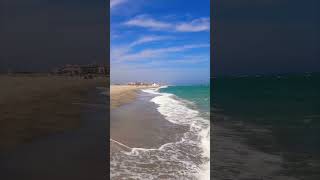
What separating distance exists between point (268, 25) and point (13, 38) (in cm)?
1116

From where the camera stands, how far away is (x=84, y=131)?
479 cm

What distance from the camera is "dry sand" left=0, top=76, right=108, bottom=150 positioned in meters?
4.61

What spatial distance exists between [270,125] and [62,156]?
6.92 m

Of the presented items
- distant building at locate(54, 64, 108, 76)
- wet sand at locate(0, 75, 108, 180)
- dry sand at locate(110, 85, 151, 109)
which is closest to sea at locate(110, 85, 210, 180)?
wet sand at locate(0, 75, 108, 180)

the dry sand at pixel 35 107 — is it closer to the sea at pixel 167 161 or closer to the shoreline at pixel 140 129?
the shoreline at pixel 140 129

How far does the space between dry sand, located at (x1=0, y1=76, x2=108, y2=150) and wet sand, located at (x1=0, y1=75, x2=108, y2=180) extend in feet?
0.64

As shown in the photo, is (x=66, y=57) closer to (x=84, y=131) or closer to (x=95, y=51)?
(x=95, y=51)

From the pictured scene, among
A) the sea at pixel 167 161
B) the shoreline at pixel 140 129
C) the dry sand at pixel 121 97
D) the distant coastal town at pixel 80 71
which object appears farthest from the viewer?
the dry sand at pixel 121 97

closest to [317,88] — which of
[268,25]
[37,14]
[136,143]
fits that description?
[268,25]

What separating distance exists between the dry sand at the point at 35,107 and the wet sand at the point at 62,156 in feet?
0.64

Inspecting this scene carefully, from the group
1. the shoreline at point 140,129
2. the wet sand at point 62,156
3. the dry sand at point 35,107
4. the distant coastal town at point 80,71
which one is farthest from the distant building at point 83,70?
the wet sand at point 62,156

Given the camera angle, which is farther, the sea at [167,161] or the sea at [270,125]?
the sea at [270,125]

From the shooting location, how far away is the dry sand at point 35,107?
4613 millimetres

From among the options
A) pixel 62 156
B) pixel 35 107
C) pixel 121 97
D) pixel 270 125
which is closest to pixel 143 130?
pixel 35 107
